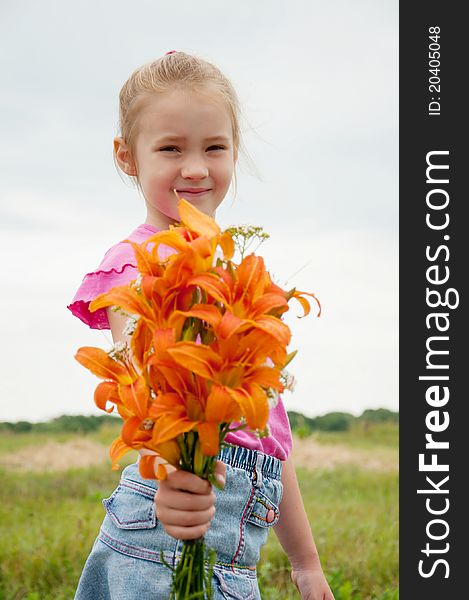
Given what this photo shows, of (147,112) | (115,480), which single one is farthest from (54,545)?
(147,112)

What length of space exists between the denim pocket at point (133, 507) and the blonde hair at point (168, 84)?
1.06 metres

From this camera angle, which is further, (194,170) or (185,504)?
(194,170)

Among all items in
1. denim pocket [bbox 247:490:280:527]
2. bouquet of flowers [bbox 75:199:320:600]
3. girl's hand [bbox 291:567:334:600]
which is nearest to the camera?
bouquet of flowers [bbox 75:199:320:600]

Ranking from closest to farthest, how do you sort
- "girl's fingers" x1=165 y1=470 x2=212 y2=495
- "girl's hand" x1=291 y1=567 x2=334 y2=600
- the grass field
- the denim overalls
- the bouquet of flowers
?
the bouquet of flowers → "girl's fingers" x1=165 y1=470 x2=212 y2=495 → the denim overalls → "girl's hand" x1=291 y1=567 x2=334 y2=600 → the grass field

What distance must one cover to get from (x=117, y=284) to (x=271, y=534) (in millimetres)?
3165

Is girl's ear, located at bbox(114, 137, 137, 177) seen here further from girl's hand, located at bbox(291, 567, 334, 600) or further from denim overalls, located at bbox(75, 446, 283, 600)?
girl's hand, located at bbox(291, 567, 334, 600)

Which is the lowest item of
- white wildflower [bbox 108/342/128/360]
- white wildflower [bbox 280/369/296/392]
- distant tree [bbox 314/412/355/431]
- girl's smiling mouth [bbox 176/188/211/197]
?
white wildflower [bbox 280/369/296/392]

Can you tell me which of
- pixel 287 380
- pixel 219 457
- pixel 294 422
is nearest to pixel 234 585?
pixel 219 457

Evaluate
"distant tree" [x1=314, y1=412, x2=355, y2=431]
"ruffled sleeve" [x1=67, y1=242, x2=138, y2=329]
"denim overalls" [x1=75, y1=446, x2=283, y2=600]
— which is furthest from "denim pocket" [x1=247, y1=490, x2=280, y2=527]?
"distant tree" [x1=314, y1=412, x2=355, y2=431]

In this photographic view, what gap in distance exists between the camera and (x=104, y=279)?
8.02ft

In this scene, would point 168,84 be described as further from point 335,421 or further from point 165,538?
point 335,421

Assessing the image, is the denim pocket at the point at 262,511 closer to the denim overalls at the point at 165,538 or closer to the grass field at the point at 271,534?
the denim overalls at the point at 165,538

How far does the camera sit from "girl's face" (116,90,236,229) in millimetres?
2506

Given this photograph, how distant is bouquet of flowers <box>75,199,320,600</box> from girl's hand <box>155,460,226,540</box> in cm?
2
